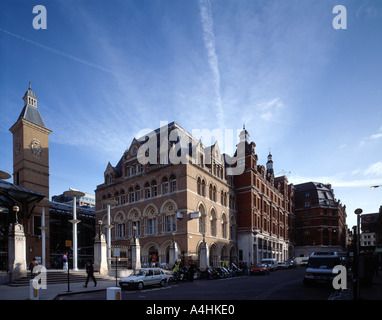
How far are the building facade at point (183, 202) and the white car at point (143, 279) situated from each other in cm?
1033

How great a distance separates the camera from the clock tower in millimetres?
36156

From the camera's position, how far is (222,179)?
44.8 meters

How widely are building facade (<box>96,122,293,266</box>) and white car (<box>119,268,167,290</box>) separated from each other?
10326mm

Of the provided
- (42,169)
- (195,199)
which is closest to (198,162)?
(195,199)

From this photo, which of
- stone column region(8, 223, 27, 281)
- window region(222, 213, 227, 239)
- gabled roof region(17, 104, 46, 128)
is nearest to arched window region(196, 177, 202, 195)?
window region(222, 213, 227, 239)

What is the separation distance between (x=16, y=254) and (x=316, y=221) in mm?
72116

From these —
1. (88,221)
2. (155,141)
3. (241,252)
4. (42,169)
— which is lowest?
(241,252)

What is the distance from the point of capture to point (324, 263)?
61.4 ft

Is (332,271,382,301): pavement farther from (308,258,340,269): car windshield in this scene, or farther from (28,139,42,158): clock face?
(28,139,42,158): clock face

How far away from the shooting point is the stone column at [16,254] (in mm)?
20203

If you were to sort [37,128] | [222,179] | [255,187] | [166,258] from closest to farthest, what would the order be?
[166,258] < [37,128] < [222,179] < [255,187]
